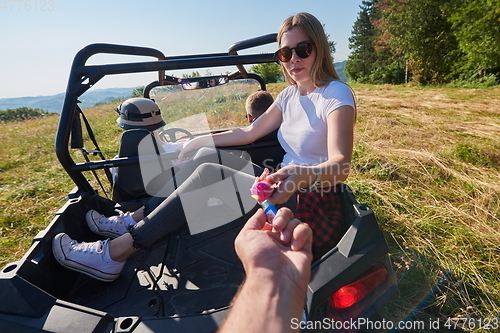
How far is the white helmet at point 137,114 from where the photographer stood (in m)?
2.34

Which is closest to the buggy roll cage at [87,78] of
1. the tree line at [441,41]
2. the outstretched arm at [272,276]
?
the outstretched arm at [272,276]

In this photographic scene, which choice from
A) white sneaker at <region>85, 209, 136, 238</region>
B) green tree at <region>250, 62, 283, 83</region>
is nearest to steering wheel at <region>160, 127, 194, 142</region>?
white sneaker at <region>85, 209, 136, 238</region>

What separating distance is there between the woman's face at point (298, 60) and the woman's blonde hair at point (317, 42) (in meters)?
0.02

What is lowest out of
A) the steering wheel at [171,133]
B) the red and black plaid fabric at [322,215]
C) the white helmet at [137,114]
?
the red and black plaid fabric at [322,215]

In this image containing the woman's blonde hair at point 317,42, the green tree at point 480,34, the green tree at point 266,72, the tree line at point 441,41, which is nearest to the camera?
the woman's blonde hair at point 317,42

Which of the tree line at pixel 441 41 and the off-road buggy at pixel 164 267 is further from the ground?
the tree line at pixel 441 41

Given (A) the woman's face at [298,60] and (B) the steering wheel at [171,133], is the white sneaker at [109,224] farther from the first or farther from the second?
(A) the woman's face at [298,60]

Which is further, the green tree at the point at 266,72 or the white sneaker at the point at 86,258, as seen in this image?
the green tree at the point at 266,72

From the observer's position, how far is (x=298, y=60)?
1842mm

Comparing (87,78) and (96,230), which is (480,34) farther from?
(96,230)

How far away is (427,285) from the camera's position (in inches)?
75.2

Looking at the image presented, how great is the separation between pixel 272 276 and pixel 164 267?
1.34 metres

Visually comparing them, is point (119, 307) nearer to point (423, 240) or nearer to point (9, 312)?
point (9, 312)

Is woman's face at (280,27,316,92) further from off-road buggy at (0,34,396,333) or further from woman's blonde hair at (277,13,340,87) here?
off-road buggy at (0,34,396,333)
